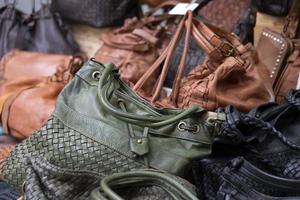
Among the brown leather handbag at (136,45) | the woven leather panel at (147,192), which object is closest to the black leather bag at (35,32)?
the brown leather handbag at (136,45)

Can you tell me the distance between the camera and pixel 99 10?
1.57 metres

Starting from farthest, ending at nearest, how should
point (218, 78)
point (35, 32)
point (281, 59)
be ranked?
1. point (35, 32)
2. point (281, 59)
3. point (218, 78)

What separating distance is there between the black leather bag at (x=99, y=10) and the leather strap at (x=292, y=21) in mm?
535

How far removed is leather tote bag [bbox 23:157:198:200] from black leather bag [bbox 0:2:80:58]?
90cm

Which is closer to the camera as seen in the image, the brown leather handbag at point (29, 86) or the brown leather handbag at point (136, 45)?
the brown leather handbag at point (29, 86)

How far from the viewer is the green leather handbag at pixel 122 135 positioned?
0.81 m

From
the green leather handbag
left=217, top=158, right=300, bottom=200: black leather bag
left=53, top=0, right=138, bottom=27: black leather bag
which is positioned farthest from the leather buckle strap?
left=53, top=0, right=138, bottom=27: black leather bag

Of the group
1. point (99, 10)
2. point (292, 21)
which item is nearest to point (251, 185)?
point (292, 21)

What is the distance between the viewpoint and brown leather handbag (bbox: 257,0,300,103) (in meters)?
1.15

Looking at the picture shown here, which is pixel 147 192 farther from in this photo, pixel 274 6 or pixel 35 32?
pixel 35 32

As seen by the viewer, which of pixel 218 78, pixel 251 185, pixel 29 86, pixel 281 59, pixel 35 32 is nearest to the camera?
pixel 251 185

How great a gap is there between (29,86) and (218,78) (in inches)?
21.2

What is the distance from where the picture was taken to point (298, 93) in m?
0.88

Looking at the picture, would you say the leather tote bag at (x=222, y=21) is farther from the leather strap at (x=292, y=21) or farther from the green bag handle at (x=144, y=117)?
the green bag handle at (x=144, y=117)
